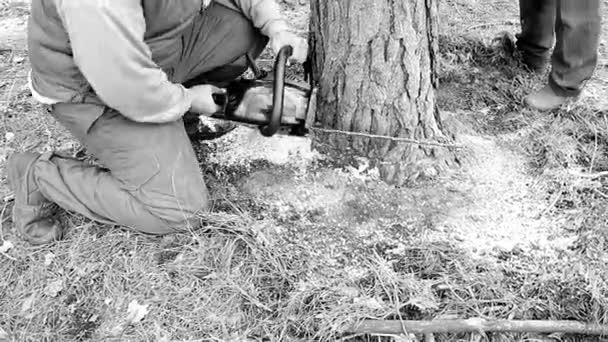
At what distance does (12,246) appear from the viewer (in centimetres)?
224

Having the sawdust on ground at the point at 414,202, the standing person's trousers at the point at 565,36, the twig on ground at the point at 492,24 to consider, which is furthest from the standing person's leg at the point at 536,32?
the sawdust on ground at the point at 414,202

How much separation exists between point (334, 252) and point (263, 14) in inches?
41.6

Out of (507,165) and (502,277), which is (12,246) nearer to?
(502,277)

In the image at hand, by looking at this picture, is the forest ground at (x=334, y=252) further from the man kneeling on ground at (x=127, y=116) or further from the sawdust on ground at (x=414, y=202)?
the man kneeling on ground at (x=127, y=116)

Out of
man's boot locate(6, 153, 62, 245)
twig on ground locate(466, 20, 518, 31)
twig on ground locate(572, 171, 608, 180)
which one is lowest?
man's boot locate(6, 153, 62, 245)

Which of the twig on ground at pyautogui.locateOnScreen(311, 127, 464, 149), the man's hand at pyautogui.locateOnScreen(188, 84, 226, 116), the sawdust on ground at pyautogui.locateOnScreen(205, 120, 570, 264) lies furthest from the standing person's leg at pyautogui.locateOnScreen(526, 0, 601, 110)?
the man's hand at pyautogui.locateOnScreen(188, 84, 226, 116)

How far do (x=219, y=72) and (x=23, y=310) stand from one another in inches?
49.9

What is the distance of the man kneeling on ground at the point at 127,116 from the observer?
6.31 ft

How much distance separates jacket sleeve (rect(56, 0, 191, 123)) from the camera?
175cm

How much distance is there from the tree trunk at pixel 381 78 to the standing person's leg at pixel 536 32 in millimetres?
929

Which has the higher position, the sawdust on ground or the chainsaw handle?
the chainsaw handle

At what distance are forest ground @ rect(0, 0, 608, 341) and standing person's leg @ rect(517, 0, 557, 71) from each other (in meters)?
0.46

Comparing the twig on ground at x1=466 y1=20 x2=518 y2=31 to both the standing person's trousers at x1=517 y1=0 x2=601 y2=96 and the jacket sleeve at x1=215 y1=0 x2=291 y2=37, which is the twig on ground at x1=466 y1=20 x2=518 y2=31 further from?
the jacket sleeve at x1=215 y1=0 x2=291 y2=37

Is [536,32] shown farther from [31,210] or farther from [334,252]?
[31,210]
